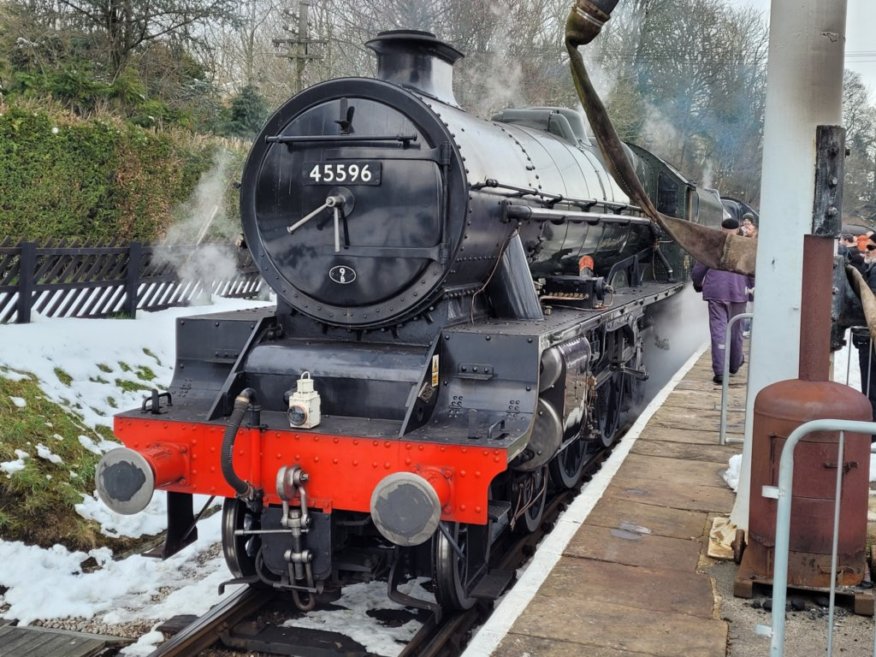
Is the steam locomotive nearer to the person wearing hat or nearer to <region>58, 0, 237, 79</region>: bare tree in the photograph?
the person wearing hat

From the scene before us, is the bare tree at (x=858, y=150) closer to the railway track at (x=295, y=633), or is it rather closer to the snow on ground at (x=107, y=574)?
the snow on ground at (x=107, y=574)

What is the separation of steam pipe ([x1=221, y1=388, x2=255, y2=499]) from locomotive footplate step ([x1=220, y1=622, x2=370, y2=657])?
30.2 inches

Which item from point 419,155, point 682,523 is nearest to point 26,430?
point 419,155

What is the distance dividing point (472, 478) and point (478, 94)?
1575 cm

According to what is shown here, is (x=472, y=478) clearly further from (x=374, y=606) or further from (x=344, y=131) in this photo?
(x=344, y=131)

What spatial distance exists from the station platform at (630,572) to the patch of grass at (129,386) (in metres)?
5.00

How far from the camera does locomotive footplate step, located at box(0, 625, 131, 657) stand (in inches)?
175

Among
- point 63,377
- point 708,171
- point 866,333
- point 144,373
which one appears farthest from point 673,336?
point 708,171

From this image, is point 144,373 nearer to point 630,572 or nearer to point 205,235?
point 205,235

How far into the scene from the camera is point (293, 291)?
4957mm

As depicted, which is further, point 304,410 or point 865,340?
point 865,340

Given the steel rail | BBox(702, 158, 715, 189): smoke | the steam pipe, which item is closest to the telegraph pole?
BBox(702, 158, 715, 189): smoke

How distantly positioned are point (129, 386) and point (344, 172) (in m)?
5.27

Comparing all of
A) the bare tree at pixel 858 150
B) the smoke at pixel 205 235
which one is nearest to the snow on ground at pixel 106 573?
the smoke at pixel 205 235
